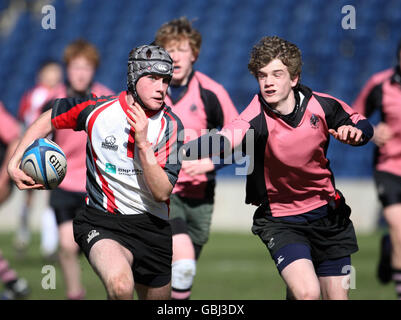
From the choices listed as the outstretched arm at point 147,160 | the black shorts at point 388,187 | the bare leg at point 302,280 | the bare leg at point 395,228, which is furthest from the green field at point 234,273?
the outstretched arm at point 147,160

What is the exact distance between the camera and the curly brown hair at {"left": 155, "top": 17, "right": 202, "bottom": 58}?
6.20 meters

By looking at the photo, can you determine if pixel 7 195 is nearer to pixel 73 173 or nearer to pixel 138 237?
pixel 73 173

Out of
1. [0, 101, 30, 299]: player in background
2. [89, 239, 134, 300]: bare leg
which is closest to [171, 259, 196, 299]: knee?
[89, 239, 134, 300]: bare leg

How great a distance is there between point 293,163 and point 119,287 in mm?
1468

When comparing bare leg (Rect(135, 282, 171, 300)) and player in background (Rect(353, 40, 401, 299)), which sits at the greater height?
player in background (Rect(353, 40, 401, 299))

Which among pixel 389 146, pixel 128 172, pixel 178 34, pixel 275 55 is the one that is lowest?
pixel 128 172

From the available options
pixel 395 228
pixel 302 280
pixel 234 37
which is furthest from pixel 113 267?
pixel 234 37

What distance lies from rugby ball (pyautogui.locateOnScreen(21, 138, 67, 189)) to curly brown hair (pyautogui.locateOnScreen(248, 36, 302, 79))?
4.89 ft

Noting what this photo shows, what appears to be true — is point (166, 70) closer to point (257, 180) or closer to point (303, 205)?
point (257, 180)

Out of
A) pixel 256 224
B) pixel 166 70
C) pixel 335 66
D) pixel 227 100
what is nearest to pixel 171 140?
pixel 166 70

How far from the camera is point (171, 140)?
4.91 meters

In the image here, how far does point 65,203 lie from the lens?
7.68m

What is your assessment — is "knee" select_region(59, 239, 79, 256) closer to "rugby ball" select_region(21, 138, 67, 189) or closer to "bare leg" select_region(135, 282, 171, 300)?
"bare leg" select_region(135, 282, 171, 300)
